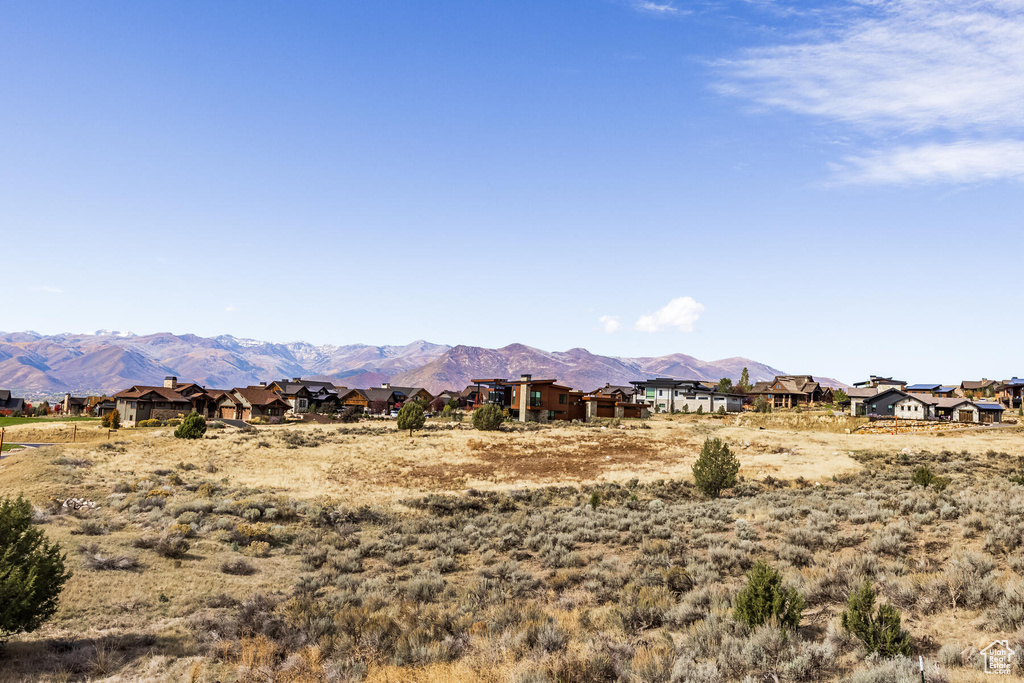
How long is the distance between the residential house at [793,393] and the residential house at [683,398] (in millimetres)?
14604

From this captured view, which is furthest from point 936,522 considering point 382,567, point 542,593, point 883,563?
point 382,567

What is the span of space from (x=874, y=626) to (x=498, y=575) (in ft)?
32.6

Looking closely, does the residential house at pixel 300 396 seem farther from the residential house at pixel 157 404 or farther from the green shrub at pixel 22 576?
the green shrub at pixel 22 576

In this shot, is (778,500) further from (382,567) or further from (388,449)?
(388,449)

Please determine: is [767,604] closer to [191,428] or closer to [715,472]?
[715,472]

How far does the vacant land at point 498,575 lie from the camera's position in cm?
1045

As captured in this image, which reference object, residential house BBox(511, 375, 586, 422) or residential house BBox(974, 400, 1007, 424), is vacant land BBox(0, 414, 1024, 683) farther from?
residential house BBox(974, 400, 1007, 424)

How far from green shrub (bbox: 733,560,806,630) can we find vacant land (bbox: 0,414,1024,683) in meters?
→ 0.38

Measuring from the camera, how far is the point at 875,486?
1083 inches

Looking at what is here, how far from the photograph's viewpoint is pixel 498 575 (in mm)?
16609

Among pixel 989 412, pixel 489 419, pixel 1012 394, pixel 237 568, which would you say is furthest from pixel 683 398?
pixel 237 568

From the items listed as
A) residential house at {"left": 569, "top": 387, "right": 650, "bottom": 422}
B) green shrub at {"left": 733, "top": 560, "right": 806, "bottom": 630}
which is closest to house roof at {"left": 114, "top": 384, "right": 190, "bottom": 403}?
residential house at {"left": 569, "top": 387, "right": 650, "bottom": 422}

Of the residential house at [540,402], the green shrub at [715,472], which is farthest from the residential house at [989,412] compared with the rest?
the green shrub at [715,472]

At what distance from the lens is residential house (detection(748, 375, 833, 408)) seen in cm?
11888
